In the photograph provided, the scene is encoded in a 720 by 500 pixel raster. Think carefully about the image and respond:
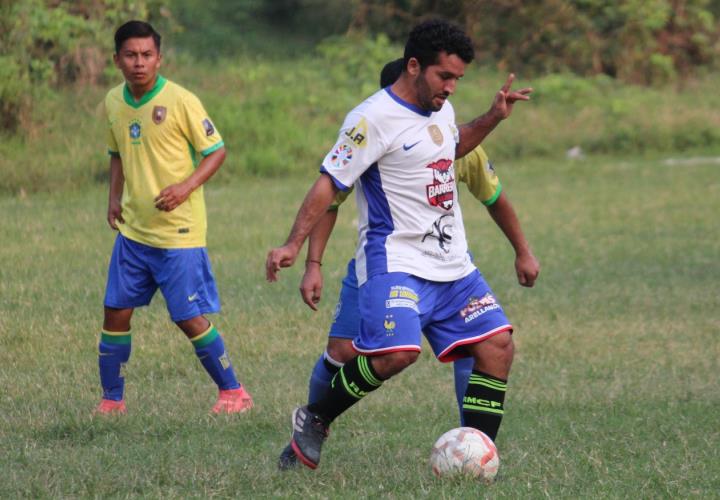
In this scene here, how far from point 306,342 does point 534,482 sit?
3582 mm

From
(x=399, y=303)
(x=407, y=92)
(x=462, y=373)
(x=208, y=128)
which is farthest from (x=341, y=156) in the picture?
(x=208, y=128)

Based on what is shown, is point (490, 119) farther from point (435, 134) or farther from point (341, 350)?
point (341, 350)

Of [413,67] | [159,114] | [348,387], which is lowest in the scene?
[348,387]

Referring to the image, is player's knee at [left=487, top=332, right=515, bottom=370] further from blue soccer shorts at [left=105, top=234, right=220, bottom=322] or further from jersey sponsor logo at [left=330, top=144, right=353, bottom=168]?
blue soccer shorts at [left=105, top=234, right=220, bottom=322]

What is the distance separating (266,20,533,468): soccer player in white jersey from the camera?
507cm

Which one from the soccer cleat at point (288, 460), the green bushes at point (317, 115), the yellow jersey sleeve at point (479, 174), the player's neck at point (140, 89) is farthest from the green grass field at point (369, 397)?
the green bushes at point (317, 115)

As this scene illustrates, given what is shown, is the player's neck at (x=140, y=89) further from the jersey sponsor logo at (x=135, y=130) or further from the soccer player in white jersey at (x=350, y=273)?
the soccer player in white jersey at (x=350, y=273)

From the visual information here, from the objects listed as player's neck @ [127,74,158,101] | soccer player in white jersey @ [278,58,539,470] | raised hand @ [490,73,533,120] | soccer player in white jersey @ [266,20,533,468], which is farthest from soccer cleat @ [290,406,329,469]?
player's neck @ [127,74,158,101]

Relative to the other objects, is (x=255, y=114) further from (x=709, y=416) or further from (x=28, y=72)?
(x=709, y=416)

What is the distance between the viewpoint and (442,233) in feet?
17.1

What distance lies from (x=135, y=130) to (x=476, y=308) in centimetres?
223

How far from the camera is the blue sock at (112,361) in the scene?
662cm

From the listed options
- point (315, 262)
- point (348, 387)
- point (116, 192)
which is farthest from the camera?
point (116, 192)

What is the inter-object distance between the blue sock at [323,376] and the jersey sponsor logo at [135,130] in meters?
1.70
